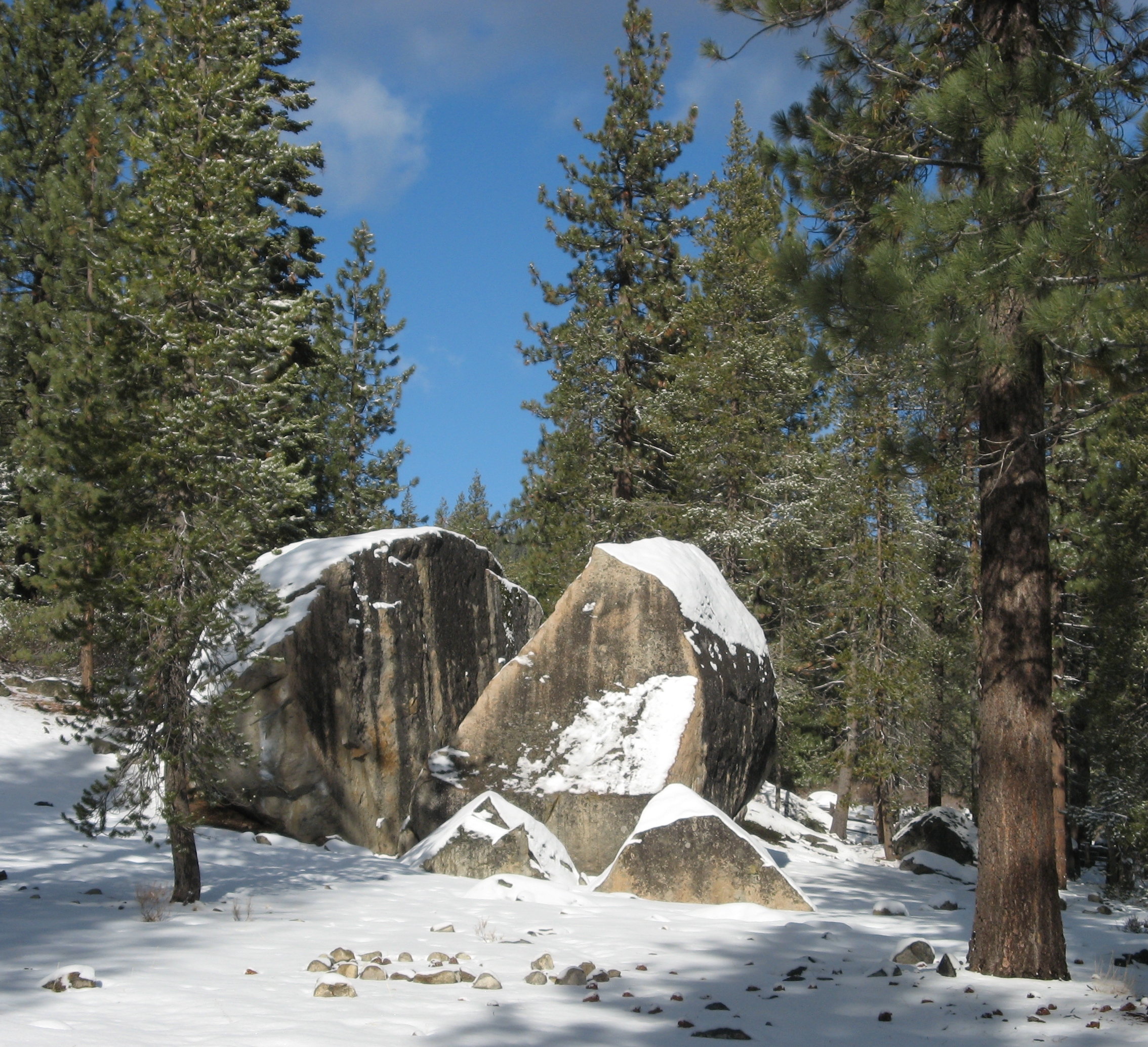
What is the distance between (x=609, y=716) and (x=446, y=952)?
5.62m

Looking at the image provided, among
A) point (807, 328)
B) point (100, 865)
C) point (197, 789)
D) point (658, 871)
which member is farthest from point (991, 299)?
point (100, 865)

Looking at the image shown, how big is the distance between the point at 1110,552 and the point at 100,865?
1406cm

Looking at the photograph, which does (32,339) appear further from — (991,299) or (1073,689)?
(1073,689)

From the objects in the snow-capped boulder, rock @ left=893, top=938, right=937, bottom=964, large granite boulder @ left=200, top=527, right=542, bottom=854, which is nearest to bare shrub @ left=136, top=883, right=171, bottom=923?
large granite boulder @ left=200, top=527, right=542, bottom=854

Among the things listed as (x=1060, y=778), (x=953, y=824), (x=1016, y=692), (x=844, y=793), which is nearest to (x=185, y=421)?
(x=1016, y=692)

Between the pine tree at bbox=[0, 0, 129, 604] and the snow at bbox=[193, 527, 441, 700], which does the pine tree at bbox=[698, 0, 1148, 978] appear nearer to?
the snow at bbox=[193, 527, 441, 700]

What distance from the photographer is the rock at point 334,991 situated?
5238mm

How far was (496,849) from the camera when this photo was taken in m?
10.4

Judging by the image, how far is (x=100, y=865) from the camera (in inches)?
368

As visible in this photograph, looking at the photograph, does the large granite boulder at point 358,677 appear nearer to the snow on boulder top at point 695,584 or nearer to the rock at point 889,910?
the snow on boulder top at point 695,584

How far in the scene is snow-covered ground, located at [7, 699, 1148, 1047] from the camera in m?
4.79

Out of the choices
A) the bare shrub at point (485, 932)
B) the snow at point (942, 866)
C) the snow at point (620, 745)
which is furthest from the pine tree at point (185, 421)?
the snow at point (942, 866)

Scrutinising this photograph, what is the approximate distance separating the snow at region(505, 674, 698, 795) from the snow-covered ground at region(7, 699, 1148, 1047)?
1918 mm

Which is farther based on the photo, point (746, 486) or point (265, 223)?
point (746, 486)
